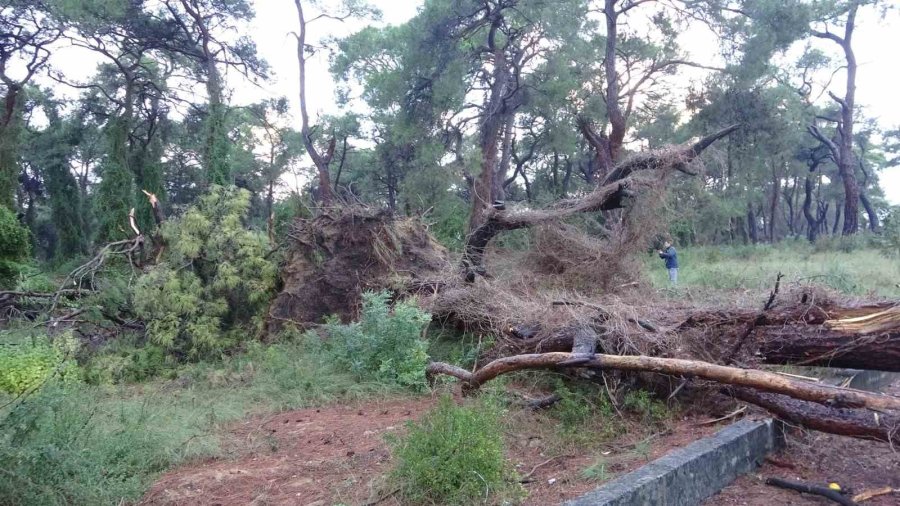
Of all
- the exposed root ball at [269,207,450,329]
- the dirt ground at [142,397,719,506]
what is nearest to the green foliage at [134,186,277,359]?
the exposed root ball at [269,207,450,329]

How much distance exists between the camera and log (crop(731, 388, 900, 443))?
432 cm

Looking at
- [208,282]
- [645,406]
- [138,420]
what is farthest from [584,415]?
[208,282]

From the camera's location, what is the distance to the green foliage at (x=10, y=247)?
1373 cm

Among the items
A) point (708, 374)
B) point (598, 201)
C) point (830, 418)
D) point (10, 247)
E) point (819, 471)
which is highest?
point (598, 201)

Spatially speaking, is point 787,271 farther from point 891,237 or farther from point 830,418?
point 891,237

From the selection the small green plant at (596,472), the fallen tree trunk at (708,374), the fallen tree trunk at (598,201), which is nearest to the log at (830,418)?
the fallen tree trunk at (708,374)

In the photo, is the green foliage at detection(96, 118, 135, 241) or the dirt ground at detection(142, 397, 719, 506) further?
the green foliage at detection(96, 118, 135, 241)

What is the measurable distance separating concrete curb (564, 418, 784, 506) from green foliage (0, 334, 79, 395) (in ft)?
18.2

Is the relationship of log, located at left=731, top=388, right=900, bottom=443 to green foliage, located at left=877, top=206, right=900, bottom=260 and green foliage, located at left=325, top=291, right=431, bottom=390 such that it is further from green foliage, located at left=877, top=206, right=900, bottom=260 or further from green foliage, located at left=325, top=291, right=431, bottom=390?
green foliage, located at left=877, top=206, right=900, bottom=260

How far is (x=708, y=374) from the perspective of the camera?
4.76 meters

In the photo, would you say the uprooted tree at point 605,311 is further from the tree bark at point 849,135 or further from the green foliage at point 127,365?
the tree bark at point 849,135

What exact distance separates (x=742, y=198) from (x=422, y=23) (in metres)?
17.6

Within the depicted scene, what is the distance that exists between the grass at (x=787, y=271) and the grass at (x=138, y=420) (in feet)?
18.0

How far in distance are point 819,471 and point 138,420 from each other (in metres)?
5.61
